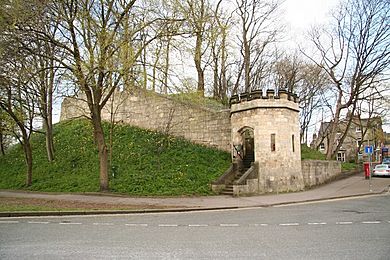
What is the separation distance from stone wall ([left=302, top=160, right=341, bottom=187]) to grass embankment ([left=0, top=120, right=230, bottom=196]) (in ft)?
16.6

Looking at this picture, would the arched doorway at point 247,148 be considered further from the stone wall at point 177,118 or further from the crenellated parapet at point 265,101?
the crenellated parapet at point 265,101

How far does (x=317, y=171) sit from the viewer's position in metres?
25.7

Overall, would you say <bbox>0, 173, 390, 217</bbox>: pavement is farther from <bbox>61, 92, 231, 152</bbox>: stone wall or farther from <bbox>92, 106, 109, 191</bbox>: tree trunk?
<bbox>61, 92, 231, 152</bbox>: stone wall

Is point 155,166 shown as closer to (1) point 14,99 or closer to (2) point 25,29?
(1) point 14,99

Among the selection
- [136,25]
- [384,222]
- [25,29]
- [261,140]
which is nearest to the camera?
[384,222]

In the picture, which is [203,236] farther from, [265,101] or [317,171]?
[317,171]

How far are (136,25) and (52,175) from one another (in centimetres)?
1340

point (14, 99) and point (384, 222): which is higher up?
point (14, 99)

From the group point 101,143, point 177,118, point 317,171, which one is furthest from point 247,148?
point 101,143

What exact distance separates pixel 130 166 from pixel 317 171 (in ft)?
40.5

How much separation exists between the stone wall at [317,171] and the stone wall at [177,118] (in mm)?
5125

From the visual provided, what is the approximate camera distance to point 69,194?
20891 millimetres

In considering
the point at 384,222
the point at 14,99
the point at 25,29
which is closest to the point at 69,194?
the point at 14,99

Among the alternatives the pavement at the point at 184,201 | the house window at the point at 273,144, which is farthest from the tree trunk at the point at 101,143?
the house window at the point at 273,144
